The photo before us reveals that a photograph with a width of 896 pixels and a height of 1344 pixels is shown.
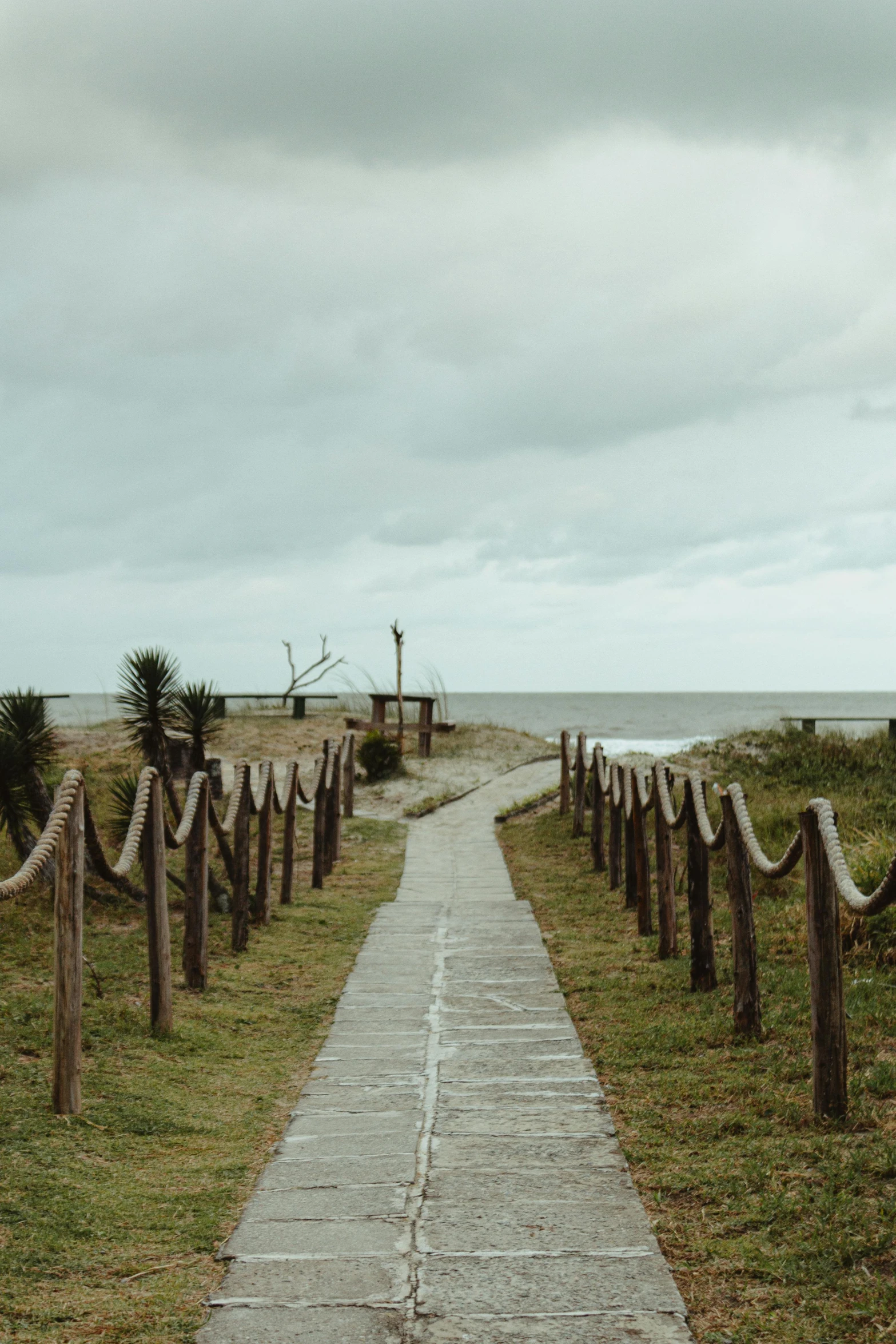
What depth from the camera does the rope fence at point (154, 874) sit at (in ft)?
15.4

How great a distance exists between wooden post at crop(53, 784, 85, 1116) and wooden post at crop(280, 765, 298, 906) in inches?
209

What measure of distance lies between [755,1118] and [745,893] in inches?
57.7

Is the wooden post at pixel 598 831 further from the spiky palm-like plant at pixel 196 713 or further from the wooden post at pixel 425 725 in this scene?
the wooden post at pixel 425 725

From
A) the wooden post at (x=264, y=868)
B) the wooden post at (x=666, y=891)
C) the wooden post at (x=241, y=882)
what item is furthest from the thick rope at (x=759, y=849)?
the wooden post at (x=264, y=868)

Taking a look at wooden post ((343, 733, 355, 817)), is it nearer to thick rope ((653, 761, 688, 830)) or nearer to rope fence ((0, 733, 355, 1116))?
rope fence ((0, 733, 355, 1116))

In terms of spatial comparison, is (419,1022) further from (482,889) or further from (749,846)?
(482,889)

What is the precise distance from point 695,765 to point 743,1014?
36.7 ft

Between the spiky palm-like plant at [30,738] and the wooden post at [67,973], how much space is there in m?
4.15

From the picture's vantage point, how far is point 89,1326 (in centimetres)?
301

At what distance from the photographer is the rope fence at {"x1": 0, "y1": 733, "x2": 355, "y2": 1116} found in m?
4.71

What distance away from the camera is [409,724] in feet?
66.3

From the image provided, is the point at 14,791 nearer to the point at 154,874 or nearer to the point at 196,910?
the point at 196,910

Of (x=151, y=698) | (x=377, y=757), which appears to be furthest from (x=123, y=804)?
(x=377, y=757)

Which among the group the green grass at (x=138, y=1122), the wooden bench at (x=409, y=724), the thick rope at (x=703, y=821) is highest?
the wooden bench at (x=409, y=724)
